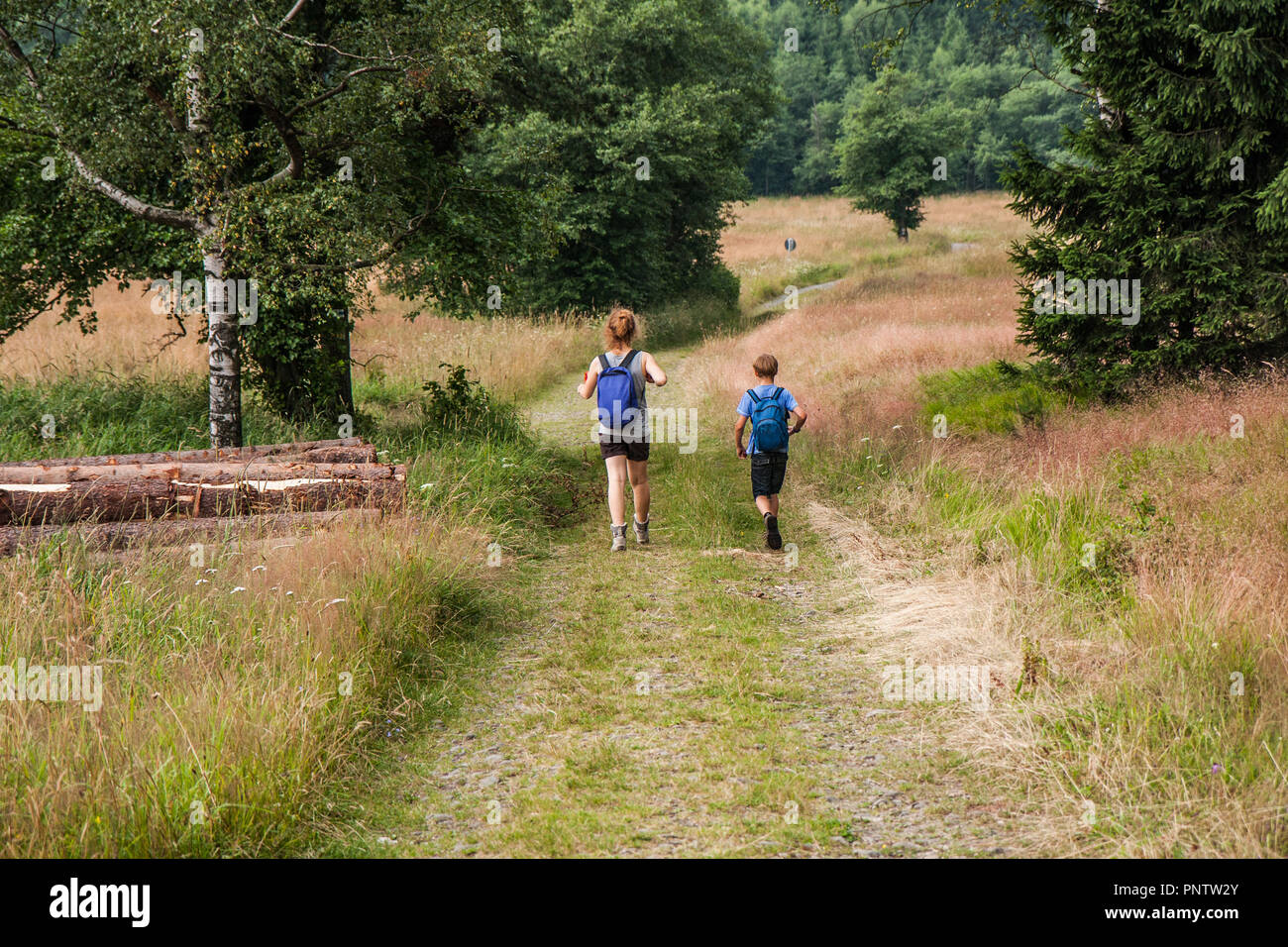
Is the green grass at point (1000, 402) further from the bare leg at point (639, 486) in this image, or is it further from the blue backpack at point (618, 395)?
the blue backpack at point (618, 395)

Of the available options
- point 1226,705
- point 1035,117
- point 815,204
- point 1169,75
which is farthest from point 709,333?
point 1035,117

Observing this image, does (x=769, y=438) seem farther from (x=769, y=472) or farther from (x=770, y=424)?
(x=769, y=472)

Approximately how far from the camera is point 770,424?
8.52 m

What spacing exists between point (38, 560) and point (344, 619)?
201cm

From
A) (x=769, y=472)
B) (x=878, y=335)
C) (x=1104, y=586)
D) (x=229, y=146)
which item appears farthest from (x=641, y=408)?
(x=878, y=335)

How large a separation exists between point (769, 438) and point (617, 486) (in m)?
1.40

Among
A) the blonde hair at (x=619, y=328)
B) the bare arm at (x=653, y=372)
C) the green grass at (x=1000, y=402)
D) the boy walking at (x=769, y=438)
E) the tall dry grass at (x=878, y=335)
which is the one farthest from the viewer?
the tall dry grass at (x=878, y=335)

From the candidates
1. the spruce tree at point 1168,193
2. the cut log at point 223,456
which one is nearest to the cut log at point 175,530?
the cut log at point 223,456

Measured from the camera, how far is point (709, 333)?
24.2m

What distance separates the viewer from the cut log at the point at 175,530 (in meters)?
6.16

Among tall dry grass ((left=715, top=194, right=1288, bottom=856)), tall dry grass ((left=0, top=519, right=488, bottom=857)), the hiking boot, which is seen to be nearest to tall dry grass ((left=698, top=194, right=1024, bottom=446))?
tall dry grass ((left=715, top=194, right=1288, bottom=856))

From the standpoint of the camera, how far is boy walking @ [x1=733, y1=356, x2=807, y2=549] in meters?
8.52

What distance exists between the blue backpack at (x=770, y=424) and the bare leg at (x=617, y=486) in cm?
122
